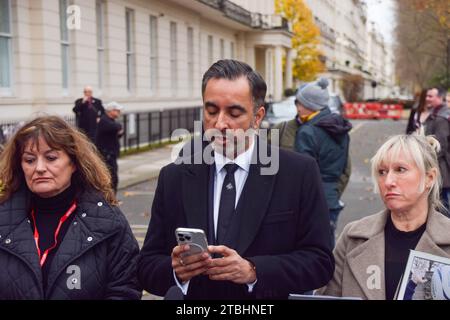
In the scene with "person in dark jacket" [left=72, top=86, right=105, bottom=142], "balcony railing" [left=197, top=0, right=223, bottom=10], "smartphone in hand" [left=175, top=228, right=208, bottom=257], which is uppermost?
"balcony railing" [left=197, top=0, right=223, bottom=10]

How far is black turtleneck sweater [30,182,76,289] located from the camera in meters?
2.84

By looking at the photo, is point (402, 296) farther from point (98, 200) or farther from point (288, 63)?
point (288, 63)

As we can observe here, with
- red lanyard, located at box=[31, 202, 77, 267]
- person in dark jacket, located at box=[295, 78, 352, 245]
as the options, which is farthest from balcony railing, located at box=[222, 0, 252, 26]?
red lanyard, located at box=[31, 202, 77, 267]

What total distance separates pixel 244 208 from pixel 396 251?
733mm

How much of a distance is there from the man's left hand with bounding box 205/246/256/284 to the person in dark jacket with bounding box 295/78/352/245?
319 centimetres

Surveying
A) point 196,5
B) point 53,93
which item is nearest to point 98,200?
point 53,93

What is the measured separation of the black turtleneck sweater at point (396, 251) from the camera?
106 inches

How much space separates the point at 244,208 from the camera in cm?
252

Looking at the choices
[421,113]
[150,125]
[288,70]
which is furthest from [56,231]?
[288,70]

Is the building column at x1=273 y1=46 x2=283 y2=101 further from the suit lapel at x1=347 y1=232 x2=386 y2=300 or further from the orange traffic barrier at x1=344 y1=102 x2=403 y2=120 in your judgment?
the suit lapel at x1=347 y1=232 x2=386 y2=300

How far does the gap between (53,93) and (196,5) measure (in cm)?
1255

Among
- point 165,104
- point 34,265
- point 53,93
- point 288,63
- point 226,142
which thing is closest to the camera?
point 226,142

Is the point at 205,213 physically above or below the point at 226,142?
below
